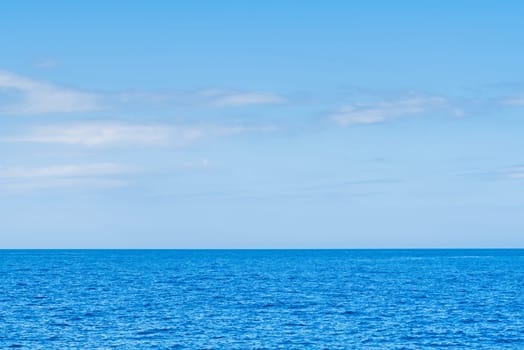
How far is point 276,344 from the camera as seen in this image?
58.4m

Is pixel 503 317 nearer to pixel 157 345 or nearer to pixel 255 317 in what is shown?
pixel 255 317

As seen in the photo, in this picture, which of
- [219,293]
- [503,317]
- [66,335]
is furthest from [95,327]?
[503,317]

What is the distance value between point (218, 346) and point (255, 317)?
1532 centimetres

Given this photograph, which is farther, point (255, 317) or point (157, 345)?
point (255, 317)

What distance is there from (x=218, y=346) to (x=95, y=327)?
47.3 feet

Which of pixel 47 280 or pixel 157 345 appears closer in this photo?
pixel 157 345

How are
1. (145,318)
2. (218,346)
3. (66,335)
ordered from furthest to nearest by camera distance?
(145,318) → (66,335) → (218,346)

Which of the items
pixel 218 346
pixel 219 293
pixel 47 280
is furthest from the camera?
pixel 47 280

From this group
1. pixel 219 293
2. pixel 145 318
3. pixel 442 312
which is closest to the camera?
pixel 145 318

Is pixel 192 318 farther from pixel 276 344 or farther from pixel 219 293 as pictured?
pixel 219 293

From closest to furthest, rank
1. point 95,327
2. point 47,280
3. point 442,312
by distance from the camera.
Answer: point 95,327, point 442,312, point 47,280

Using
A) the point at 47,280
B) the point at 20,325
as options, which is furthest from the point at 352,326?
the point at 47,280

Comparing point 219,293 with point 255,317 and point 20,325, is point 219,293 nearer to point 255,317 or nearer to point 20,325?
point 255,317

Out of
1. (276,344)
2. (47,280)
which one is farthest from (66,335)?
(47,280)
